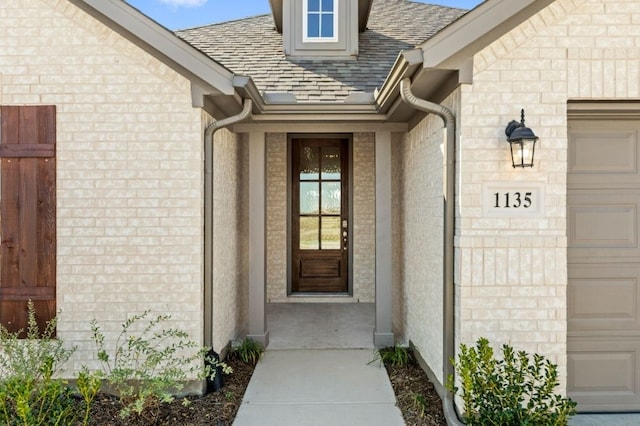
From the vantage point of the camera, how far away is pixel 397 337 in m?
5.69

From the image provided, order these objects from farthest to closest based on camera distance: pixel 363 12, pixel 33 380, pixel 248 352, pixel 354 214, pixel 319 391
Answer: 1. pixel 354 214
2. pixel 363 12
3. pixel 248 352
4. pixel 319 391
5. pixel 33 380

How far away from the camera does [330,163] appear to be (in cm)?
771

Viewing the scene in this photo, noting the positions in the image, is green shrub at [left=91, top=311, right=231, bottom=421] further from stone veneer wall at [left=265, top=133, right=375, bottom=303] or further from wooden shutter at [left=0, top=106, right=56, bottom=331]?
stone veneer wall at [left=265, top=133, right=375, bottom=303]

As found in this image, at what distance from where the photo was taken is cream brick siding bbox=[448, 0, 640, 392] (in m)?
3.53

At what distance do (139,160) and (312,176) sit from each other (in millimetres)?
3852

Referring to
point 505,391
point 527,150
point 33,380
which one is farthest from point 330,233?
point 33,380

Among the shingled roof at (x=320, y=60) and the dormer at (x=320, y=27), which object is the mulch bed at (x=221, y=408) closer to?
the shingled roof at (x=320, y=60)

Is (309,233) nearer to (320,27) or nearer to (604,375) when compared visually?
(320,27)

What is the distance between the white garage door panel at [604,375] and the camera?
3756 millimetres

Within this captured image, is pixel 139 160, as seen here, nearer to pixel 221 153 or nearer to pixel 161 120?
pixel 161 120

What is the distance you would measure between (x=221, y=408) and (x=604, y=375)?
123 inches

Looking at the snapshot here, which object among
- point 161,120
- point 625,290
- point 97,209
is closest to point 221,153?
point 161,120

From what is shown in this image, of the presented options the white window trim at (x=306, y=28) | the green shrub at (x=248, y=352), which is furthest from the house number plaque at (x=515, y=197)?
the white window trim at (x=306, y=28)

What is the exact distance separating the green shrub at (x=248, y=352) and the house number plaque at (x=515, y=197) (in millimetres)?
2939
